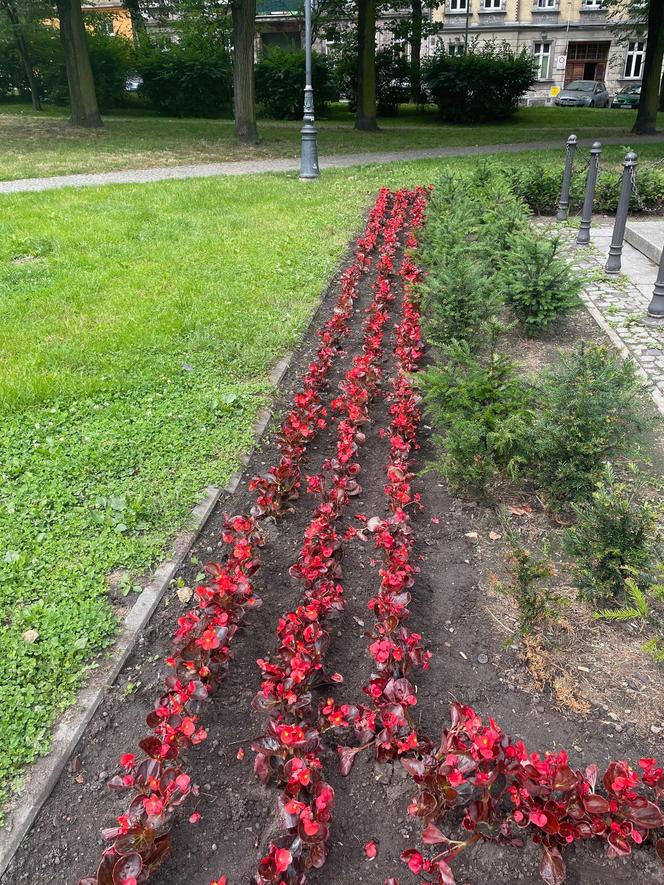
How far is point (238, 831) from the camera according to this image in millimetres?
2473

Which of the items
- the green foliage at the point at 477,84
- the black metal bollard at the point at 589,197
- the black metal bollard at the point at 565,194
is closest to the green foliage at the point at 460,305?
the black metal bollard at the point at 589,197

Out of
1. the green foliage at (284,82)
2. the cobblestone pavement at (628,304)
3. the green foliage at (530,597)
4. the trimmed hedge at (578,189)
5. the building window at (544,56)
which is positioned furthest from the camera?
the building window at (544,56)

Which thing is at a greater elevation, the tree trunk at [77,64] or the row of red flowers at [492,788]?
the tree trunk at [77,64]

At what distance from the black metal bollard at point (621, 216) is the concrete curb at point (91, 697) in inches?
245

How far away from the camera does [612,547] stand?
329 cm

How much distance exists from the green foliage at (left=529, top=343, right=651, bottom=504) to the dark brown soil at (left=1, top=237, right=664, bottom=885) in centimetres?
61

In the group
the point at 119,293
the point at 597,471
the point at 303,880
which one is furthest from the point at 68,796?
the point at 119,293

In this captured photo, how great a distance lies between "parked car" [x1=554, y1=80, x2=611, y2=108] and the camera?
41.8 meters

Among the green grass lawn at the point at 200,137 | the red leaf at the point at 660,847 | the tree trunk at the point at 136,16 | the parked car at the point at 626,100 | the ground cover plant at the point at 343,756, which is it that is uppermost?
the tree trunk at the point at 136,16

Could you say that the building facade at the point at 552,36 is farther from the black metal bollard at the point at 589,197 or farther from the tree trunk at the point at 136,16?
the black metal bollard at the point at 589,197

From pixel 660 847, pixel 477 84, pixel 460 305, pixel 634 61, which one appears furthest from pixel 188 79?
pixel 634 61

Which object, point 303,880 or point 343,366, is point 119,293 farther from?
point 303,880

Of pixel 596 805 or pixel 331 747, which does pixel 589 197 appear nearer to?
pixel 331 747

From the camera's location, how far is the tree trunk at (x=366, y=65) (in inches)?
963
